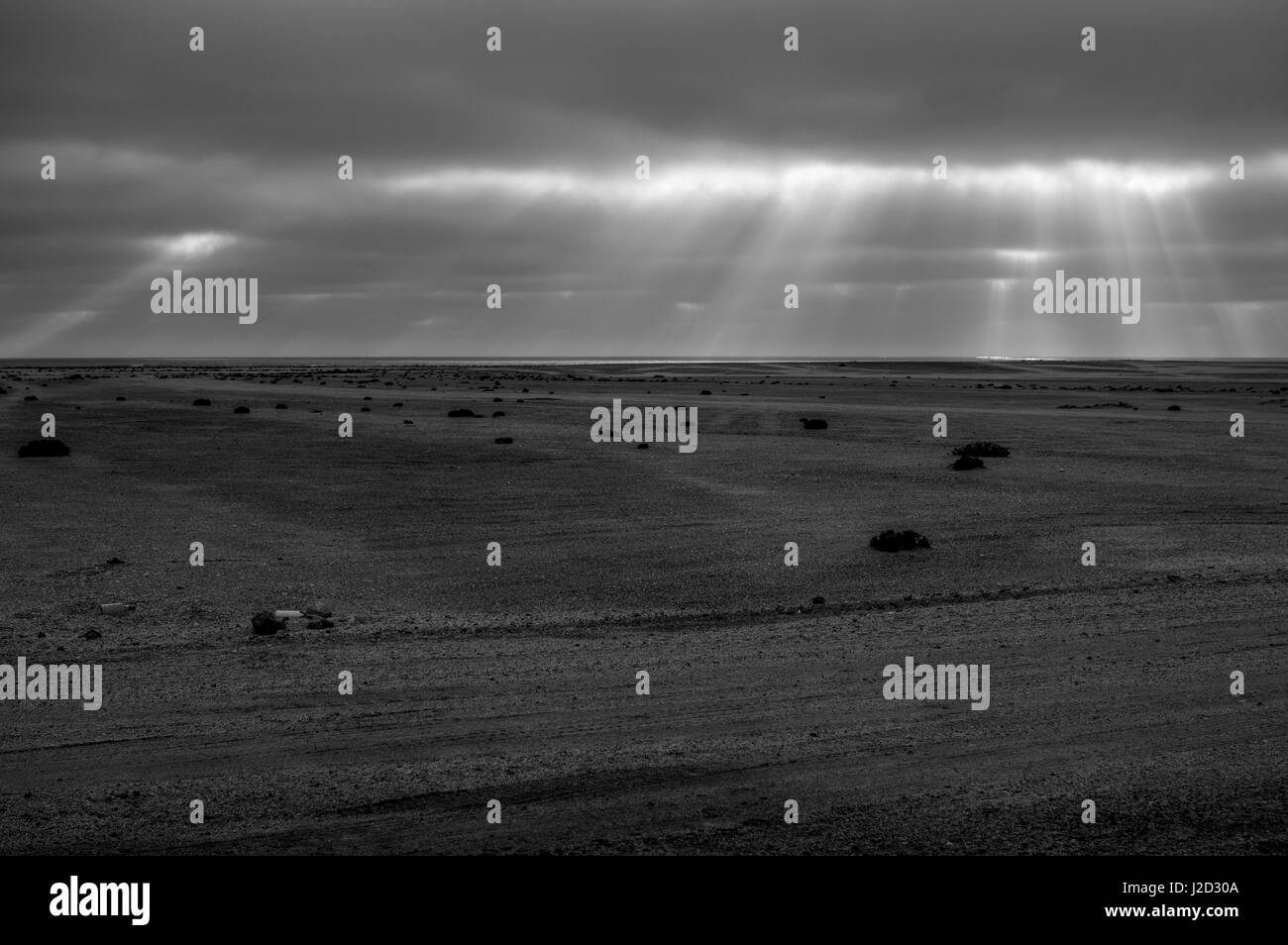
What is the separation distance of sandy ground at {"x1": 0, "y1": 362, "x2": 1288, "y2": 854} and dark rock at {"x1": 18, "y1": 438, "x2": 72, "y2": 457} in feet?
15.2

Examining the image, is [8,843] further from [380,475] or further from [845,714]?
[380,475]

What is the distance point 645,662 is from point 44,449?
1100 inches

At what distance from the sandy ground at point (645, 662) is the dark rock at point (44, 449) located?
183 inches

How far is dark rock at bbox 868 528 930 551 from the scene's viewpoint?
1822cm

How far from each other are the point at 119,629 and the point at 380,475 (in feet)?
52.2

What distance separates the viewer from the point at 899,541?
59.9 feet

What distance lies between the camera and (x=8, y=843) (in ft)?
23.1

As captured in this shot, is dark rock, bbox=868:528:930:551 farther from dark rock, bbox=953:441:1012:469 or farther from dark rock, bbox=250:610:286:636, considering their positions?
dark rock, bbox=953:441:1012:469

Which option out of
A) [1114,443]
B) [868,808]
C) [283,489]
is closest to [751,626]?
[868,808]

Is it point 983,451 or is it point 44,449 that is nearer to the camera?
point 44,449
